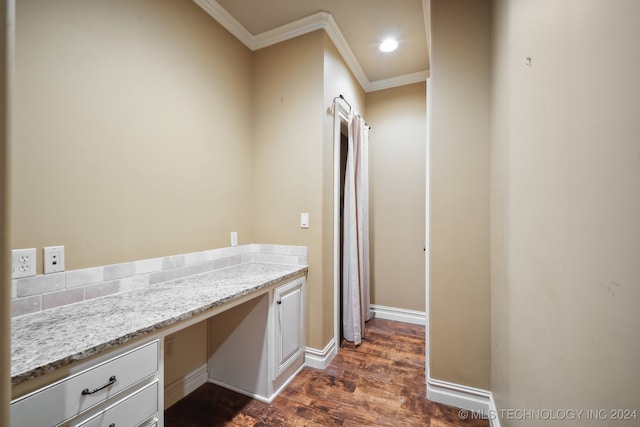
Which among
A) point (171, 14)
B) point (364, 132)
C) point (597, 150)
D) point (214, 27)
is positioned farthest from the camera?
point (364, 132)

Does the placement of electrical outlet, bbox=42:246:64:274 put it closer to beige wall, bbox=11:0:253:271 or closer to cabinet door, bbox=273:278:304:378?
beige wall, bbox=11:0:253:271

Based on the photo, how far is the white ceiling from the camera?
1.99 metres

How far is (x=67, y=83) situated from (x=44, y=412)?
1357 mm

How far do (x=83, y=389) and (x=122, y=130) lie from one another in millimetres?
1247

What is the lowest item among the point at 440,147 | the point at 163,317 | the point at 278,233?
the point at 163,317

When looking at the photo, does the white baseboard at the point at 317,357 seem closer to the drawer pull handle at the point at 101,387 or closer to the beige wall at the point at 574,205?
the beige wall at the point at 574,205

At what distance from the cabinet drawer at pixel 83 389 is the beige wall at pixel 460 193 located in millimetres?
1629

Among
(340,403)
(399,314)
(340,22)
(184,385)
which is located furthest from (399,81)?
(184,385)

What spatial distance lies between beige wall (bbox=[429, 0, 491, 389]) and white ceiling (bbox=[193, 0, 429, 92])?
19.2 inches

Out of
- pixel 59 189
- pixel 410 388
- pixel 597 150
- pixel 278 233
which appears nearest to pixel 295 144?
pixel 278 233

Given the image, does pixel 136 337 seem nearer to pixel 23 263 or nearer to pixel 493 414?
pixel 23 263

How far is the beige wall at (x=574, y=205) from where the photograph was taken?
1.48 feet

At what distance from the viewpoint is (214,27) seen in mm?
2027

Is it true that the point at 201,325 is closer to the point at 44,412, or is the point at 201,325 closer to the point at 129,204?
the point at 129,204
